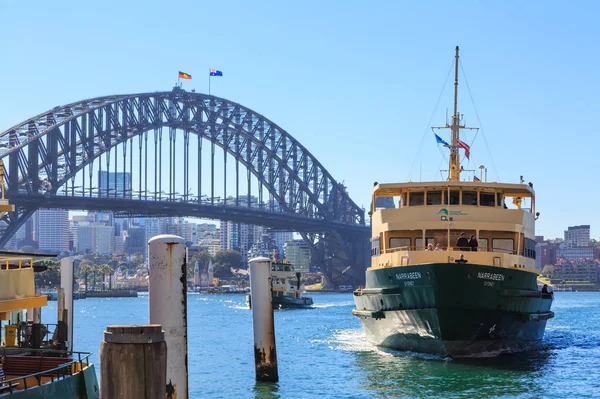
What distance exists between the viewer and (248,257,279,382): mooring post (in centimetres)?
2533

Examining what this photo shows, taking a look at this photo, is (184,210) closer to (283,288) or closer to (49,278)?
(283,288)

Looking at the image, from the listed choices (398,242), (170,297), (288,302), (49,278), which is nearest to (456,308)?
(398,242)

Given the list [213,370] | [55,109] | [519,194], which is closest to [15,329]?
[213,370]

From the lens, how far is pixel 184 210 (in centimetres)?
11988

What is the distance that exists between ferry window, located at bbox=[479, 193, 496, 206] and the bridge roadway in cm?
7042

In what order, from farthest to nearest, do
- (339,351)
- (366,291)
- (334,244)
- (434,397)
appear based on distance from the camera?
(334,244)
(339,351)
(366,291)
(434,397)

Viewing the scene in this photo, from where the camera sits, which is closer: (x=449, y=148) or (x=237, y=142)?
(x=449, y=148)

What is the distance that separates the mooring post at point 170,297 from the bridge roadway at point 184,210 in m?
83.6

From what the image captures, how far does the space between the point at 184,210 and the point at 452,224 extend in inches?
3469

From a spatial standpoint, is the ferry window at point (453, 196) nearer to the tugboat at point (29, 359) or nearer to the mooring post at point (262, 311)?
the mooring post at point (262, 311)

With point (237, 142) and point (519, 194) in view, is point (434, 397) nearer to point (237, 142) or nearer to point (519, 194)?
point (519, 194)

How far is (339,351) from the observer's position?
127 feet

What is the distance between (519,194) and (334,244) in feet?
380

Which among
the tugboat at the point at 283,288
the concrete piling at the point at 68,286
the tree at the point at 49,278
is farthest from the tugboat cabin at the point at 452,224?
the tree at the point at 49,278
